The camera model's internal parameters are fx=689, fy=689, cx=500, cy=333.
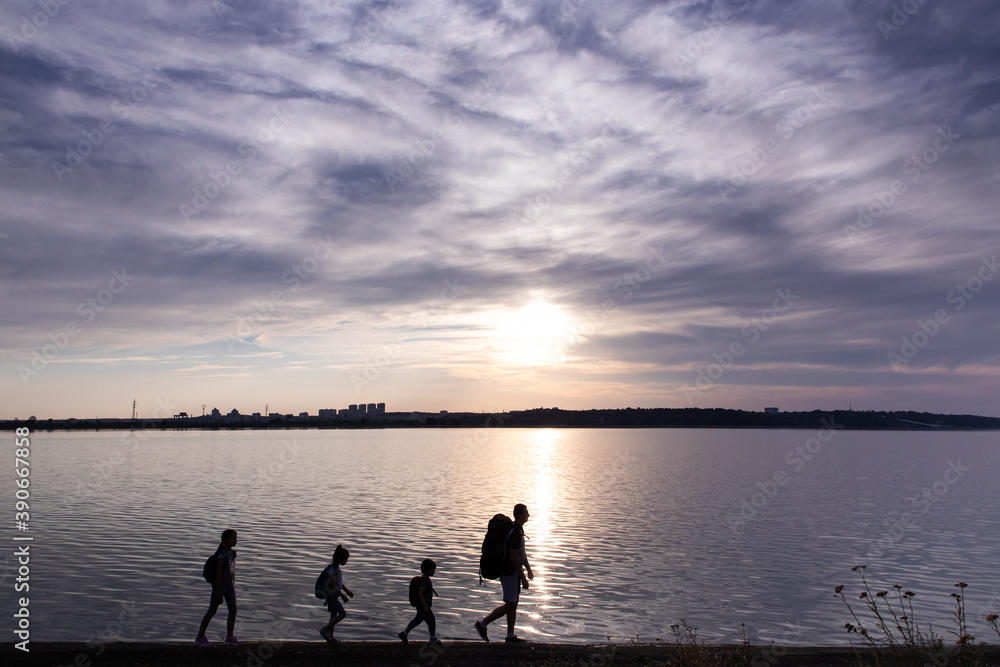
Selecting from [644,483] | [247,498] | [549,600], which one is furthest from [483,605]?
[644,483]

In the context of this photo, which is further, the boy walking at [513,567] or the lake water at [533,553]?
the lake water at [533,553]

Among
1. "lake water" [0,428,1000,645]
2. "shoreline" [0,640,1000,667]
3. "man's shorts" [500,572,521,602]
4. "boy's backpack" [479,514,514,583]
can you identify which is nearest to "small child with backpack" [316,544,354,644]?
"shoreline" [0,640,1000,667]

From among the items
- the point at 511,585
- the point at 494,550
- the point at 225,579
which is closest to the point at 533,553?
the point at 511,585

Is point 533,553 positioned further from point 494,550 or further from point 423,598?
point 494,550

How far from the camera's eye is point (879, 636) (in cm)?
1650

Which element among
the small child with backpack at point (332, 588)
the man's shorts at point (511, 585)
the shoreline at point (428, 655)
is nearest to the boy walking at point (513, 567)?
the man's shorts at point (511, 585)

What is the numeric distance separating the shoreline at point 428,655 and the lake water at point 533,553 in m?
3.28

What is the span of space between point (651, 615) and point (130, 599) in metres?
14.3

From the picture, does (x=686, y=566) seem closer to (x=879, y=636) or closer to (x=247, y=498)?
(x=879, y=636)

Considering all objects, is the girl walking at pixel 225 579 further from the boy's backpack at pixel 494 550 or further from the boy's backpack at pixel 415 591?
the boy's backpack at pixel 494 550

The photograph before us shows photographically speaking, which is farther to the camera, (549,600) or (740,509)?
(740,509)

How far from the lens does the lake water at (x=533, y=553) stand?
1756 centimetres

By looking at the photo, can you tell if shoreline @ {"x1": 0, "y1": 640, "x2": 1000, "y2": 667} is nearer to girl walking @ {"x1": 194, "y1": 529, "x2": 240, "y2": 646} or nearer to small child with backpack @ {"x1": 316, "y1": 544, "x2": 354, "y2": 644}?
girl walking @ {"x1": 194, "y1": 529, "x2": 240, "y2": 646}

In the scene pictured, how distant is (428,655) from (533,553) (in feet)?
50.6
